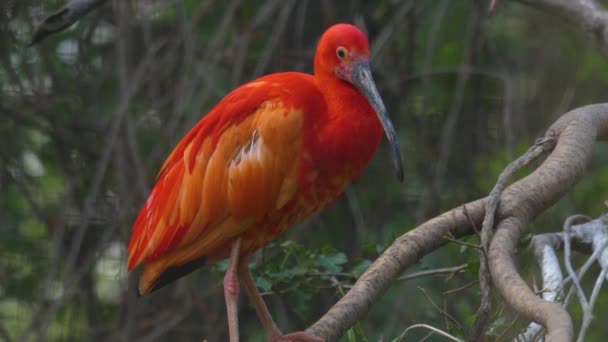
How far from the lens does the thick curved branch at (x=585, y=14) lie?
12.8ft

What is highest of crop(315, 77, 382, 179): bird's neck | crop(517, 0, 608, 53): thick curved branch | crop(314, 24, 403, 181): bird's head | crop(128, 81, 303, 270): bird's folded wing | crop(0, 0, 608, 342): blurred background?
crop(517, 0, 608, 53): thick curved branch

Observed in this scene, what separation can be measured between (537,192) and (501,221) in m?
0.15

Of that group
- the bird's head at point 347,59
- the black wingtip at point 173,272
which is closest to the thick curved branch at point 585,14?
the bird's head at point 347,59

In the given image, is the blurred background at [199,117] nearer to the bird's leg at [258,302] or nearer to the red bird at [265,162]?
the bird's leg at [258,302]

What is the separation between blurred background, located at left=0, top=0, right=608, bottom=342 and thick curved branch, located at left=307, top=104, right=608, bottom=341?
1646mm

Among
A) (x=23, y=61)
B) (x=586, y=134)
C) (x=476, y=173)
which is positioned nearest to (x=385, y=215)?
(x=476, y=173)

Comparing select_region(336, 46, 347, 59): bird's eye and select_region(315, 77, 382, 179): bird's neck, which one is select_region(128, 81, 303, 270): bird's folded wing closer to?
select_region(315, 77, 382, 179): bird's neck

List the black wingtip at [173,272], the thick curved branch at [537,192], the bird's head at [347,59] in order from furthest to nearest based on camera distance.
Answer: the black wingtip at [173,272], the bird's head at [347,59], the thick curved branch at [537,192]

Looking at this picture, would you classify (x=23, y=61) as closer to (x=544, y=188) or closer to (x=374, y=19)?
(x=374, y=19)

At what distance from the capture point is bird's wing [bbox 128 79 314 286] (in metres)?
3.91

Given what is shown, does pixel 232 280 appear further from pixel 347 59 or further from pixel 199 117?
pixel 199 117

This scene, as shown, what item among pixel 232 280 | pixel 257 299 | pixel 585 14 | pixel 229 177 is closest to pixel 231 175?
pixel 229 177

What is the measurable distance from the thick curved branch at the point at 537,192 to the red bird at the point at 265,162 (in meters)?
0.63

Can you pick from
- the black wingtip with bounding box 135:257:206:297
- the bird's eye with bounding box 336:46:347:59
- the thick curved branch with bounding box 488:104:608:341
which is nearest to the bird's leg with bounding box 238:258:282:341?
the black wingtip with bounding box 135:257:206:297
